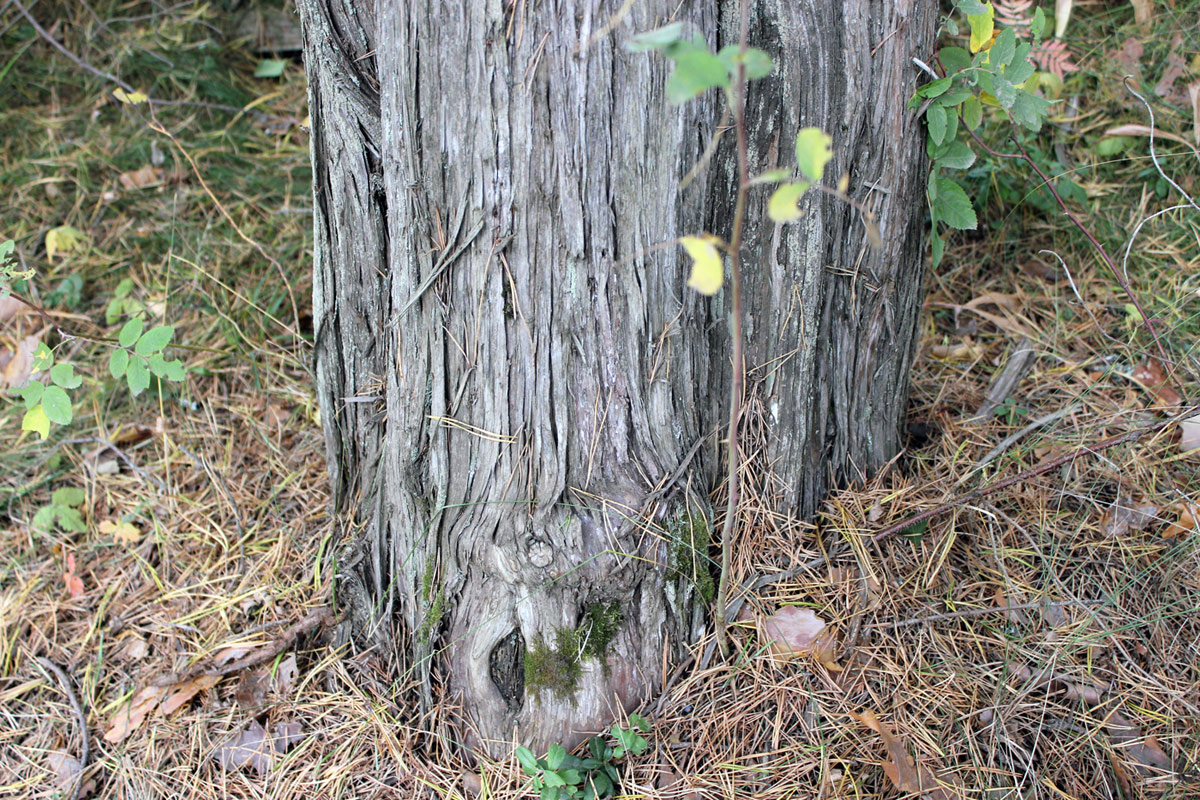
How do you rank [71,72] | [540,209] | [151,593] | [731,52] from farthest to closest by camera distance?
[71,72] → [151,593] → [540,209] → [731,52]

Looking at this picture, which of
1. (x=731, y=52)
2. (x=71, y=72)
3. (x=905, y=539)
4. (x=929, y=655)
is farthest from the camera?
(x=71, y=72)

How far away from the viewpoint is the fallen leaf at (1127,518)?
1.78m

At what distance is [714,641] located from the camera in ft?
5.57

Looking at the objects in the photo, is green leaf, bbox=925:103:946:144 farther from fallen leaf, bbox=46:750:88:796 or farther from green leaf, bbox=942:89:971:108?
fallen leaf, bbox=46:750:88:796

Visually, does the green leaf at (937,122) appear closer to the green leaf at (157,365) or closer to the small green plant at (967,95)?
the small green plant at (967,95)

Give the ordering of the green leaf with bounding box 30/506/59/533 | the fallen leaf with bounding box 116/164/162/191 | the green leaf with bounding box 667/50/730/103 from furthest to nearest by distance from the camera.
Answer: the fallen leaf with bounding box 116/164/162/191 → the green leaf with bounding box 30/506/59/533 → the green leaf with bounding box 667/50/730/103

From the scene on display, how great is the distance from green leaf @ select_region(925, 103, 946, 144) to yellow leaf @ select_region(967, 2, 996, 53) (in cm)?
16

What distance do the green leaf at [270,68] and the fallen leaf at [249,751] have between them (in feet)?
8.27

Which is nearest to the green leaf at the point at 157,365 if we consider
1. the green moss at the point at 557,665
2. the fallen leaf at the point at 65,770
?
the fallen leaf at the point at 65,770

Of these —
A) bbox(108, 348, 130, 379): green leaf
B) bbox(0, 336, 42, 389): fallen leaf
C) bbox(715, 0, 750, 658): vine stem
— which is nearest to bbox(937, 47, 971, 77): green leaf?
bbox(715, 0, 750, 658): vine stem

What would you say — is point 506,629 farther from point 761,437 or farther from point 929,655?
point 929,655

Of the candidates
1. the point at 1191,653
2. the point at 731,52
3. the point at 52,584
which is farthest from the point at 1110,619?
the point at 52,584

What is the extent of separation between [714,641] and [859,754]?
1.17 feet

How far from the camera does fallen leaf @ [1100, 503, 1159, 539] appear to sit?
1.78m
